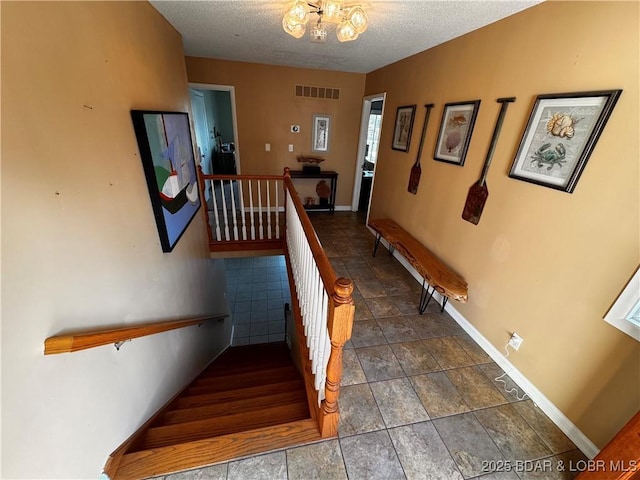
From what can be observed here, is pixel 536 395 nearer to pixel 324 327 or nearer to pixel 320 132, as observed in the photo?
pixel 324 327

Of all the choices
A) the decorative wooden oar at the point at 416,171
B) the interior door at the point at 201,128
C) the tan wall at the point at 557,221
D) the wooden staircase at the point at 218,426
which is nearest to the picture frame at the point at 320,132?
the decorative wooden oar at the point at 416,171

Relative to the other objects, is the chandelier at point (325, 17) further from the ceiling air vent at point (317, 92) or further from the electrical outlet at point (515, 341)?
the ceiling air vent at point (317, 92)

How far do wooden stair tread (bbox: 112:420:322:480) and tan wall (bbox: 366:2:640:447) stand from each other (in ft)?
5.07

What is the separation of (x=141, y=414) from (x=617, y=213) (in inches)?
109

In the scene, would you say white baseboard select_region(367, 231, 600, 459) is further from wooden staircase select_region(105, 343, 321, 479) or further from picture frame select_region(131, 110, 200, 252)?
picture frame select_region(131, 110, 200, 252)

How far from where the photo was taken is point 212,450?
4.37 feet

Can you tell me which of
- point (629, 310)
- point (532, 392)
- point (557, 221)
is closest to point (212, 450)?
point (532, 392)

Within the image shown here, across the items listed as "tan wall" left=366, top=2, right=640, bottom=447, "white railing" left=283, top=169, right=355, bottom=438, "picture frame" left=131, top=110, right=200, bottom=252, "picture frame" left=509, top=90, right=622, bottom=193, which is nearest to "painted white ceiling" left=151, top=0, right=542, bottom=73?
"tan wall" left=366, top=2, right=640, bottom=447

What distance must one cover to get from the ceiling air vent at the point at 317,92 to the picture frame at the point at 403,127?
1363 mm

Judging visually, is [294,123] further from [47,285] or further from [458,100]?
[47,285]

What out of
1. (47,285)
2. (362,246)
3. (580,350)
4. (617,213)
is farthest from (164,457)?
(362,246)

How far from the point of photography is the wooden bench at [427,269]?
2.19 meters

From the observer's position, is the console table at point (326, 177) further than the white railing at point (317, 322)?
Yes

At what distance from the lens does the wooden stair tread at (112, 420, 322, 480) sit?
49.5 inches
